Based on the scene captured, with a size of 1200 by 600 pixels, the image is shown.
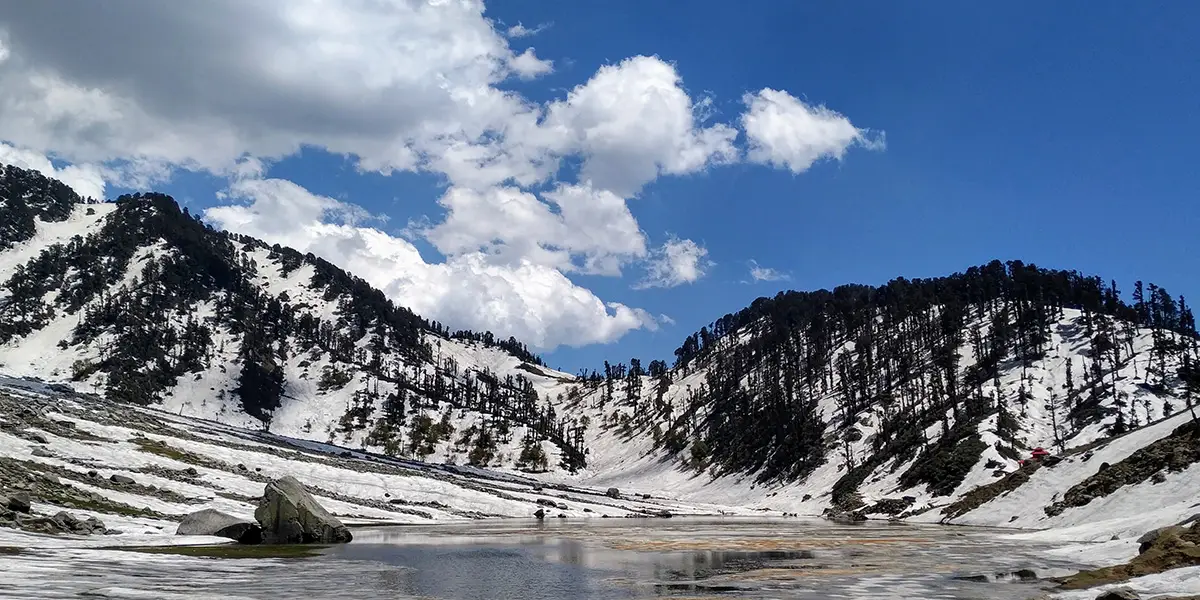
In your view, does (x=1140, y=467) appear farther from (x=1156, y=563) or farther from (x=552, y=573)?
(x=552, y=573)

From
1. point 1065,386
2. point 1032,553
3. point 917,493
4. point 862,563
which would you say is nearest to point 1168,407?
point 1065,386

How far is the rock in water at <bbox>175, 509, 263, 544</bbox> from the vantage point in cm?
5056

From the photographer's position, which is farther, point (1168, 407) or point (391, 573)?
point (1168, 407)

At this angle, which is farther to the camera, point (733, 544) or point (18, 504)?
point (733, 544)

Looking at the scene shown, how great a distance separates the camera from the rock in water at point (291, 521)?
176 feet

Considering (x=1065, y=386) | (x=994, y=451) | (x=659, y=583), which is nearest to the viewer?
(x=659, y=583)

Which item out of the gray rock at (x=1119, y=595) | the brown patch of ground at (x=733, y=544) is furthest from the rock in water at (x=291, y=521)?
the gray rock at (x=1119, y=595)

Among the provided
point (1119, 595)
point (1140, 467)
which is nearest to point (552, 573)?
point (1119, 595)

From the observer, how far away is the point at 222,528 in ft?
167

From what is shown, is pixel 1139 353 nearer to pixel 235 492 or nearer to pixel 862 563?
pixel 862 563

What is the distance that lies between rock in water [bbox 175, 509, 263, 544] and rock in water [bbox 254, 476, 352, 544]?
5.29 ft

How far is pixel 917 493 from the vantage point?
128375 millimetres

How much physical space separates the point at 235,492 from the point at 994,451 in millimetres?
115310

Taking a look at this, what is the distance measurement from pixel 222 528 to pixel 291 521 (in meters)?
4.69
